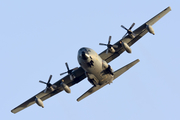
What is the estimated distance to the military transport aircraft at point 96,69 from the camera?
47.0 meters

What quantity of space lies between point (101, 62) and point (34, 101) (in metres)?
14.8

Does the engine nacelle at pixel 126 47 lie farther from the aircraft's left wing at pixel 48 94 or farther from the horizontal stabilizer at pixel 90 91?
the aircraft's left wing at pixel 48 94

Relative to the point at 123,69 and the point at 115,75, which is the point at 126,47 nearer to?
the point at 123,69

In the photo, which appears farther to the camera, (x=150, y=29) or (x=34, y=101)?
(x=34, y=101)

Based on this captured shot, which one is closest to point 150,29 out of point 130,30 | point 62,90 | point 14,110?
point 130,30

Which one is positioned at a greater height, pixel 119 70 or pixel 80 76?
pixel 80 76

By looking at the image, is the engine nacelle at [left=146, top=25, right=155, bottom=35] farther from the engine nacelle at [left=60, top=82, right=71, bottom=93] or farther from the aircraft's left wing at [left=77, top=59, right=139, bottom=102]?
the engine nacelle at [left=60, top=82, right=71, bottom=93]

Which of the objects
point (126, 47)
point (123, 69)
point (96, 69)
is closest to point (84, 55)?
point (96, 69)

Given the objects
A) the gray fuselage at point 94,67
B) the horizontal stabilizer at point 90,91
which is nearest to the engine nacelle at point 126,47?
the gray fuselage at point 94,67

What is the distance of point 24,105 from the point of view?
178 feet

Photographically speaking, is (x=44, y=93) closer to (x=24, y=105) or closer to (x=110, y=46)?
(x=24, y=105)

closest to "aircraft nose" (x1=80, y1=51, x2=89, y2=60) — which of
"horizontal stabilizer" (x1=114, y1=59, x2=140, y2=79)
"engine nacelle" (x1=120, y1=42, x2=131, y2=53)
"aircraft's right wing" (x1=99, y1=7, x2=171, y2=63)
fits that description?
"aircraft's right wing" (x1=99, y1=7, x2=171, y2=63)

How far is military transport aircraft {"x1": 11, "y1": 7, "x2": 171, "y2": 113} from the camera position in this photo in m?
47.0

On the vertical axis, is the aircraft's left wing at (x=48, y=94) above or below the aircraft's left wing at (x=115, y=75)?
above
